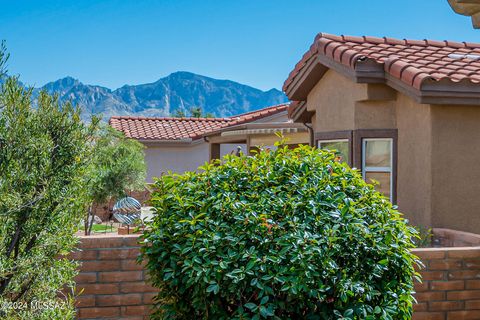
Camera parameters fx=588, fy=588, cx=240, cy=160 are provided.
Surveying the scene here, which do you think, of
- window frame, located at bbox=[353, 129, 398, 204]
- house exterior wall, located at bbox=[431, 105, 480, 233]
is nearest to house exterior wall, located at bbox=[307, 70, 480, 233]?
house exterior wall, located at bbox=[431, 105, 480, 233]

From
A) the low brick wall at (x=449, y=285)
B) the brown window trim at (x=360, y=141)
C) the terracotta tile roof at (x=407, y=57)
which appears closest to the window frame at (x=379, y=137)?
the brown window trim at (x=360, y=141)

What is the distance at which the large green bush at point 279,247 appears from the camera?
210 inches

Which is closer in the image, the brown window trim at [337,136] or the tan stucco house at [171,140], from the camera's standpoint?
the brown window trim at [337,136]

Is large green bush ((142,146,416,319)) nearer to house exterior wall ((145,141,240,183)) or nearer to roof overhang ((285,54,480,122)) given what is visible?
roof overhang ((285,54,480,122))

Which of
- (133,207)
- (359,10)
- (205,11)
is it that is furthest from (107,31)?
(133,207)

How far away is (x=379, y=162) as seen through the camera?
12320 mm

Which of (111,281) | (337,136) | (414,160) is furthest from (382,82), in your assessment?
(111,281)

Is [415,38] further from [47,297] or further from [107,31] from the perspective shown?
[107,31]

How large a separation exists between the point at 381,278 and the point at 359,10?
2335 inches

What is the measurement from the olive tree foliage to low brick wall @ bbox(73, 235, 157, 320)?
3.79ft

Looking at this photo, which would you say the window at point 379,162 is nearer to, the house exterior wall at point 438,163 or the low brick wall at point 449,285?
the house exterior wall at point 438,163

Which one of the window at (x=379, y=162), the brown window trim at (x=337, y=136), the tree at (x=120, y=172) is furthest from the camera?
the tree at (x=120, y=172)

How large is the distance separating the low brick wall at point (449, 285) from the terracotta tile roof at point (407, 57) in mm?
3862

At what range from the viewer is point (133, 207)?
20938 mm
